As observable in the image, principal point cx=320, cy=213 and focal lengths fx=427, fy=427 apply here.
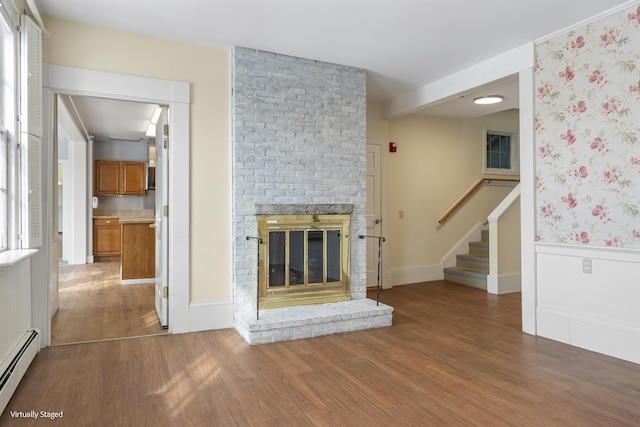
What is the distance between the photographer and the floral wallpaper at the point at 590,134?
3082 millimetres

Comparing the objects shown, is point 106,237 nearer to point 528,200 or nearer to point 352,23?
point 352,23

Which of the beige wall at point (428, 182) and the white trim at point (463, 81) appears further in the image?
the beige wall at point (428, 182)

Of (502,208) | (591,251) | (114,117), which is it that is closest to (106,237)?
(114,117)

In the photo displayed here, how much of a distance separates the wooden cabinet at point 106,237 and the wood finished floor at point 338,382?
5906 mm

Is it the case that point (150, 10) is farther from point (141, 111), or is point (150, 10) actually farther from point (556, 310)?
point (556, 310)

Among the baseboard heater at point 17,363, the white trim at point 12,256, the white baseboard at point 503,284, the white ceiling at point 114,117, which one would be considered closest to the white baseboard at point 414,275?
the white baseboard at point 503,284

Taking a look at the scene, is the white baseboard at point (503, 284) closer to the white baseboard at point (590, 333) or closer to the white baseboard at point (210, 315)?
the white baseboard at point (590, 333)

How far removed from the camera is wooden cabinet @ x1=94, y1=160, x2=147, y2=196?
29.6 feet

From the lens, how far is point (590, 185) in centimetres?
333

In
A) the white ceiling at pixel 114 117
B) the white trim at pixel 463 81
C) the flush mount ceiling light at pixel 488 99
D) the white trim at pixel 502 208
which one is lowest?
the white trim at pixel 502 208

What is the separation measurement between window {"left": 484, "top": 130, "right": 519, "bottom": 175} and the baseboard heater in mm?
6466

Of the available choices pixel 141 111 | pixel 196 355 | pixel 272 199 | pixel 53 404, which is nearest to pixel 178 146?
pixel 272 199

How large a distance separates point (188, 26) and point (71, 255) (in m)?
6.65

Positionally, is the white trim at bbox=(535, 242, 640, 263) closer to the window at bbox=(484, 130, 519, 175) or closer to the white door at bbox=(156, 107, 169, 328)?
the white door at bbox=(156, 107, 169, 328)
